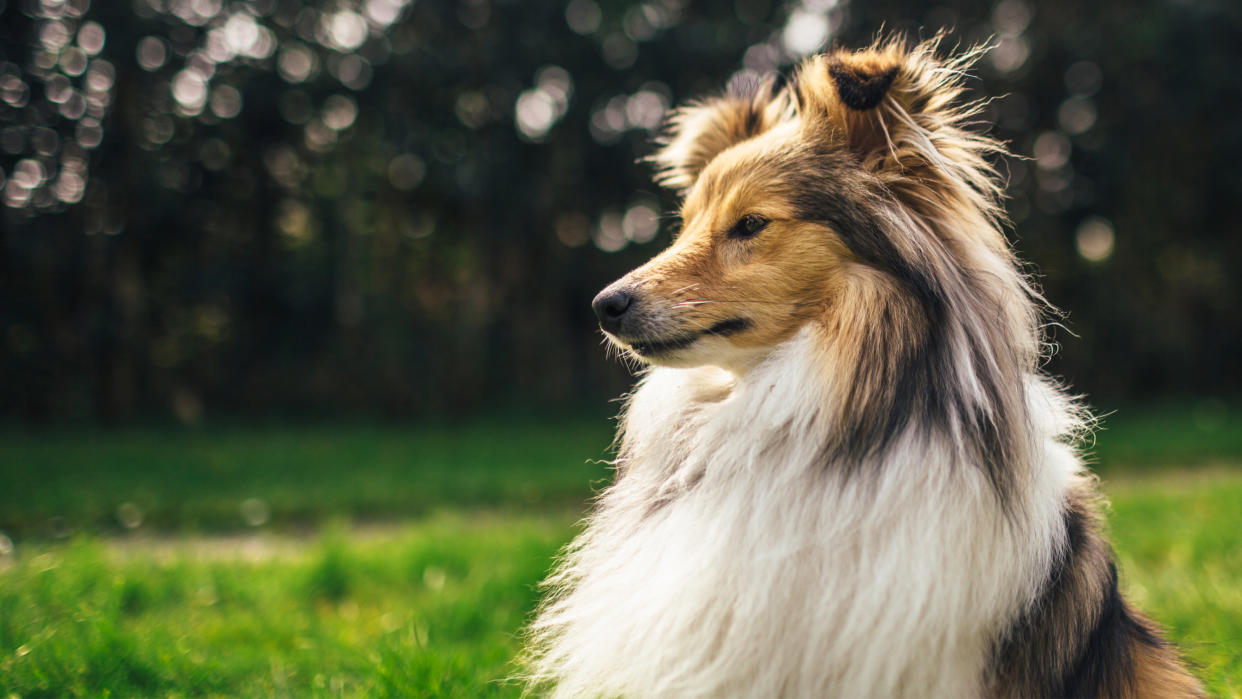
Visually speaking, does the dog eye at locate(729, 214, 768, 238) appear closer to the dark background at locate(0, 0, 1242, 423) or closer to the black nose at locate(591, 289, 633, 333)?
the black nose at locate(591, 289, 633, 333)

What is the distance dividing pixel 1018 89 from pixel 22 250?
1658 centimetres

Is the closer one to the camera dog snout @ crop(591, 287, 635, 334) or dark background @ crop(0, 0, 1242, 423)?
dog snout @ crop(591, 287, 635, 334)

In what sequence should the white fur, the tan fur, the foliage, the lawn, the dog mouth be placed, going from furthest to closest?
1. the foliage
2. the lawn
3. the dog mouth
4. the tan fur
5. the white fur

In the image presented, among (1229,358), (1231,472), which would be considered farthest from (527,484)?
(1229,358)

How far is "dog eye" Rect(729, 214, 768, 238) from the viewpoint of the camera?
2.37m

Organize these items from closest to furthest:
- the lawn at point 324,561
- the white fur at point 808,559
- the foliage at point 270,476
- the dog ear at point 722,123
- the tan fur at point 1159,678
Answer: the white fur at point 808,559, the tan fur at point 1159,678, the dog ear at point 722,123, the lawn at point 324,561, the foliage at point 270,476

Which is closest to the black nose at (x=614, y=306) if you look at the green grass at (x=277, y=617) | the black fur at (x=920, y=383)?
the black fur at (x=920, y=383)

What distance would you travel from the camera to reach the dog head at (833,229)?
2.23m

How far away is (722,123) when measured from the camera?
2984mm

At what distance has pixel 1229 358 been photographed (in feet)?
59.2

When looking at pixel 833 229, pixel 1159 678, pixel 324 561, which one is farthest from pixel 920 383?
pixel 324 561

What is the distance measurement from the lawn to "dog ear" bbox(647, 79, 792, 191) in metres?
2.05

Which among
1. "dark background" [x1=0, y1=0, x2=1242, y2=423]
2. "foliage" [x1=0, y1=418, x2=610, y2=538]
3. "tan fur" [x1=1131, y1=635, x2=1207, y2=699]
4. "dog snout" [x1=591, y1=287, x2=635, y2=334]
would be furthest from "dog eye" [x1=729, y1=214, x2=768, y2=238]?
"dark background" [x1=0, y1=0, x2=1242, y2=423]

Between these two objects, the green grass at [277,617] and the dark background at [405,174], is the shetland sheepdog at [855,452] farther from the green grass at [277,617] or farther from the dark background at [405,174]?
the dark background at [405,174]
